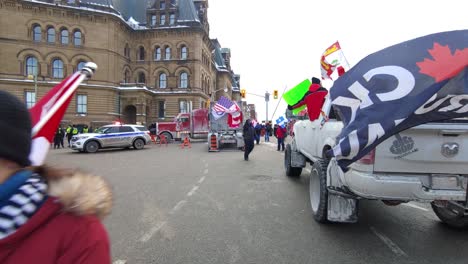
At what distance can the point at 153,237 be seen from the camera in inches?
183

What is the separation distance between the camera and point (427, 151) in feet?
12.4

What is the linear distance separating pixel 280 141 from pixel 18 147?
19334 millimetres

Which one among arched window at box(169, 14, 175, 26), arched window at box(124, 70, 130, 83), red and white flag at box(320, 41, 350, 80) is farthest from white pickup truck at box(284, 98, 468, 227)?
arched window at box(169, 14, 175, 26)

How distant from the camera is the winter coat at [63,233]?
3.73 feet

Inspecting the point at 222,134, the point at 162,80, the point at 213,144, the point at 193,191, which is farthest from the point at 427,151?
the point at 162,80

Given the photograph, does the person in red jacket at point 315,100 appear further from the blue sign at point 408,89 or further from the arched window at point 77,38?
the arched window at point 77,38

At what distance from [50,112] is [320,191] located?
399 centimetres

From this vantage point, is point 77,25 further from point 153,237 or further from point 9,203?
point 9,203

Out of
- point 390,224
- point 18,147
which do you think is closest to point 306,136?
point 390,224

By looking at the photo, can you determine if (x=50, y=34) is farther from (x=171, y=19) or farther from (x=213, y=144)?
(x=213, y=144)

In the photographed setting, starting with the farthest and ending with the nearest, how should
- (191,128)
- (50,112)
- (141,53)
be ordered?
(141,53) < (191,128) < (50,112)

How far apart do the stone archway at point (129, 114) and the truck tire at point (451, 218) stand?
161 feet

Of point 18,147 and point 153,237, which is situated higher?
point 18,147

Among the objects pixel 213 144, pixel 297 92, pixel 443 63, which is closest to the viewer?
pixel 443 63
